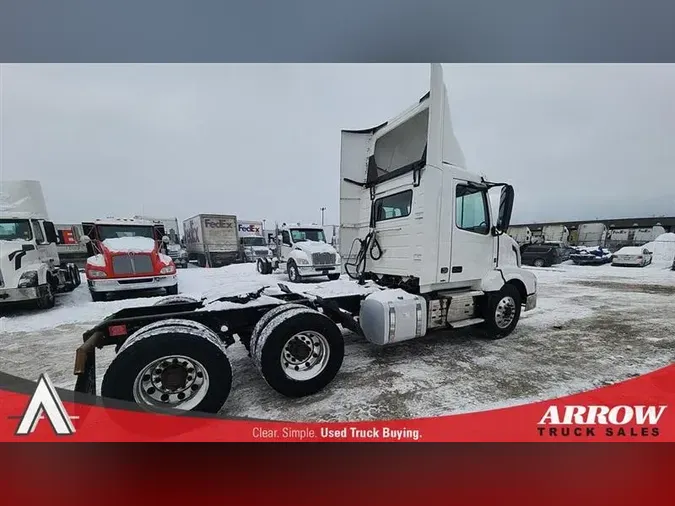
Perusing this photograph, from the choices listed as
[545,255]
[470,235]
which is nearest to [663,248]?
[470,235]

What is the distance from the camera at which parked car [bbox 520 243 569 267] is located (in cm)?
371

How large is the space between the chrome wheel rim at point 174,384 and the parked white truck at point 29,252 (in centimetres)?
96

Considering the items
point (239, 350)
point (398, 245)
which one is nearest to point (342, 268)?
point (398, 245)

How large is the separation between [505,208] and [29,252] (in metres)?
4.15

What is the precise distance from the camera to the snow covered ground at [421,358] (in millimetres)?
1695

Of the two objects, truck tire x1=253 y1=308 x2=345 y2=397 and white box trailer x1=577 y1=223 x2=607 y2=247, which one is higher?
white box trailer x1=577 y1=223 x2=607 y2=247

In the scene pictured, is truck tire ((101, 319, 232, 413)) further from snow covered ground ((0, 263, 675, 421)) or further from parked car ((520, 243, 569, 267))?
parked car ((520, 243, 569, 267))

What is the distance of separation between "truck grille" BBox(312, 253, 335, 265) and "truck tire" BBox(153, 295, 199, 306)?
132cm

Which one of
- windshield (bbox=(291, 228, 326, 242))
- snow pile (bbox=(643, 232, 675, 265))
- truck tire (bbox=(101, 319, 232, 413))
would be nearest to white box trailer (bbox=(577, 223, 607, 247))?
snow pile (bbox=(643, 232, 675, 265))

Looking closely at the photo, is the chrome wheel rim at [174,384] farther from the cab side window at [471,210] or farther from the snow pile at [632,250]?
the snow pile at [632,250]
